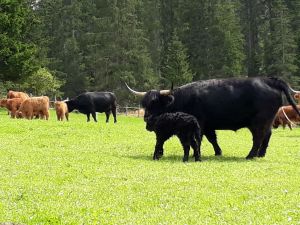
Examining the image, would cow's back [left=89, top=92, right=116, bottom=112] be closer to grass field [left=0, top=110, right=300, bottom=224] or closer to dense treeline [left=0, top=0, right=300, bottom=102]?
dense treeline [left=0, top=0, right=300, bottom=102]

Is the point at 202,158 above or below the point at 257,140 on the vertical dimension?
below

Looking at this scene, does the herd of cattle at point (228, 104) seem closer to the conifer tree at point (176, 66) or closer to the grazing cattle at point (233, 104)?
the grazing cattle at point (233, 104)

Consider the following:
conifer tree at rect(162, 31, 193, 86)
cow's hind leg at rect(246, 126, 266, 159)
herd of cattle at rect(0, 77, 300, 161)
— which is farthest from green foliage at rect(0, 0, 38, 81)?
cow's hind leg at rect(246, 126, 266, 159)

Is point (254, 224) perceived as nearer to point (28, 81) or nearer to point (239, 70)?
point (28, 81)

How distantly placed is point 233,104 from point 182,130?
2.28 metres

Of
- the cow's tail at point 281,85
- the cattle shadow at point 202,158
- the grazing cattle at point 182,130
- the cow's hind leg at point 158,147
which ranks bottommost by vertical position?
the cattle shadow at point 202,158

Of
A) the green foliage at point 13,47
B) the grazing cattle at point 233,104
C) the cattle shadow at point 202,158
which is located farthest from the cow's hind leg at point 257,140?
the green foliage at point 13,47

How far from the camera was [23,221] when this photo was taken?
750 cm

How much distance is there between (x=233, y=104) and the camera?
16.1 meters

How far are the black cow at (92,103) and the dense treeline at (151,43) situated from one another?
1697cm

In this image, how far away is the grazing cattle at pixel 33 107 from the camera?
31328 millimetres

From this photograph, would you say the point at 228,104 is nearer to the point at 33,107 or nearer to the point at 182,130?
the point at 182,130

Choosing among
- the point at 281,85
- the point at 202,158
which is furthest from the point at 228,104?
the point at 202,158

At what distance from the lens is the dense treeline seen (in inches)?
2645
